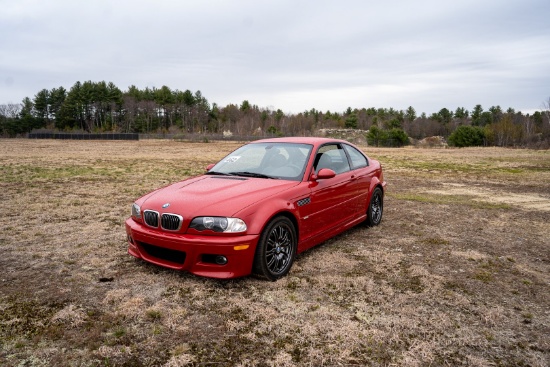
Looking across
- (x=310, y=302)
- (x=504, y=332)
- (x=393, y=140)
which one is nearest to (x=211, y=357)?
(x=310, y=302)

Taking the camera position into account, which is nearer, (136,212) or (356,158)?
(136,212)

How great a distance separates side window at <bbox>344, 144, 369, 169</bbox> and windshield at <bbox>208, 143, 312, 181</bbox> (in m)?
1.05

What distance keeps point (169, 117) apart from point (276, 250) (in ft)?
326

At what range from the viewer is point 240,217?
3.73 meters

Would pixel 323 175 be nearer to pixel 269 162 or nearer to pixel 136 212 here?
pixel 269 162

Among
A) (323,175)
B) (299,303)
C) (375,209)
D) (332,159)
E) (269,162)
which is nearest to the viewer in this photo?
(299,303)

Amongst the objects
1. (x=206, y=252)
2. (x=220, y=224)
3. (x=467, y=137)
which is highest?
(x=467, y=137)

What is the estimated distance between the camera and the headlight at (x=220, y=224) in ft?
12.2

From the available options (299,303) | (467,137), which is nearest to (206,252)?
(299,303)

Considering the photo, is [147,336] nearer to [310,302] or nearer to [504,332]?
[310,302]

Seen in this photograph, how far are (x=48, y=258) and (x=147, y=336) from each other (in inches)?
100.0

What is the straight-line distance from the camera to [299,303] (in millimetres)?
3584

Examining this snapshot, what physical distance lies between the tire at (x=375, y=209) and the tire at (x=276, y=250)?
2.35 meters

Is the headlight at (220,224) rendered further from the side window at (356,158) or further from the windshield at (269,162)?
the side window at (356,158)
